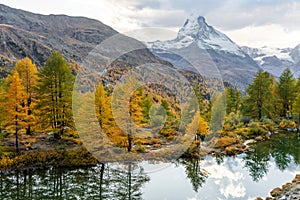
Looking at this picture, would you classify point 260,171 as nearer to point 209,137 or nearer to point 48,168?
point 209,137

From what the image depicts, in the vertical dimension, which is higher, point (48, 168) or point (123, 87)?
point (123, 87)

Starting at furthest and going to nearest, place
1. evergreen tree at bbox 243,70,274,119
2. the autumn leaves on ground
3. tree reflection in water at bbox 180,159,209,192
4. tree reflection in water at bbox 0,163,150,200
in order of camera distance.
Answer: evergreen tree at bbox 243,70,274,119 < the autumn leaves on ground < tree reflection in water at bbox 180,159,209,192 < tree reflection in water at bbox 0,163,150,200

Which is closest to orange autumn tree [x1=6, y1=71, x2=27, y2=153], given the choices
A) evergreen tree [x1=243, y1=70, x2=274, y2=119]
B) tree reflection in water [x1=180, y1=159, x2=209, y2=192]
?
tree reflection in water [x1=180, y1=159, x2=209, y2=192]

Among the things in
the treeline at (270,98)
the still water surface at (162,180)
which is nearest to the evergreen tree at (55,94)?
the still water surface at (162,180)

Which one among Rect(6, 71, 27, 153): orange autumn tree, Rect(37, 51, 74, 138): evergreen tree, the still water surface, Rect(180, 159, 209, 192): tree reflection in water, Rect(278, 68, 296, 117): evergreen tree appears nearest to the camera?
the still water surface

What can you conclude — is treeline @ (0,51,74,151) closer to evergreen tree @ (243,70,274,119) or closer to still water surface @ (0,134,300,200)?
still water surface @ (0,134,300,200)

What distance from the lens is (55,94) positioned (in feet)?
100.0

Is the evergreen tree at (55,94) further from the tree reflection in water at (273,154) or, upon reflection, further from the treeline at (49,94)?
the tree reflection in water at (273,154)

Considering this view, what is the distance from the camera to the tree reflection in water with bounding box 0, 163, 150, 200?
2094 cm

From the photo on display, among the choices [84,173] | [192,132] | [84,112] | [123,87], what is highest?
[123,87]

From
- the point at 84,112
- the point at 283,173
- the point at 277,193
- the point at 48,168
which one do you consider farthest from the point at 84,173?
the point at 283,173

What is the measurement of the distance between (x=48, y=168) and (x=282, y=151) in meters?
24.8

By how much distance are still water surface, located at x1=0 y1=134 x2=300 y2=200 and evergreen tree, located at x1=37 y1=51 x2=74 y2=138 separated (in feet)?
20.9

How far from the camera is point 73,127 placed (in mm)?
30609
